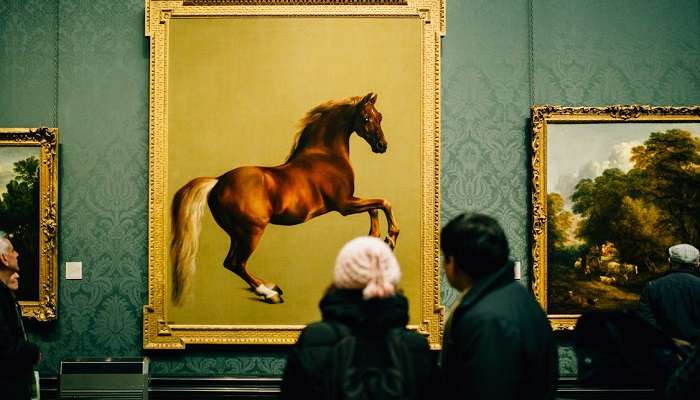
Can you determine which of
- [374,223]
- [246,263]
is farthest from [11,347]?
[374,223]

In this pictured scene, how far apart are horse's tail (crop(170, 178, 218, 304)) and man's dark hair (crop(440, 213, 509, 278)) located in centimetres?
240

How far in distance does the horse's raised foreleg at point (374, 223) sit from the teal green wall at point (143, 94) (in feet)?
1.61

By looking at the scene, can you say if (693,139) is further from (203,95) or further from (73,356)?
(73,356)

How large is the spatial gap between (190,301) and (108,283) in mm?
570

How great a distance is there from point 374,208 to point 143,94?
1.70m

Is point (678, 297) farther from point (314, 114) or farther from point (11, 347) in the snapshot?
A: point (11, 347)

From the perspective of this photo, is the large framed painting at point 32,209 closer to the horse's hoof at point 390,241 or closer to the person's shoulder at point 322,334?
the horse's hoof at point 390,241

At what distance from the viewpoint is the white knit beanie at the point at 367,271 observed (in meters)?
1.87

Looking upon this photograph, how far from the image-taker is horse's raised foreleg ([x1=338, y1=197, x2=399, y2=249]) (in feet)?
13.3

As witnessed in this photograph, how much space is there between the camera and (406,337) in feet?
6.18

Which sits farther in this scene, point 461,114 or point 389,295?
point 461,114

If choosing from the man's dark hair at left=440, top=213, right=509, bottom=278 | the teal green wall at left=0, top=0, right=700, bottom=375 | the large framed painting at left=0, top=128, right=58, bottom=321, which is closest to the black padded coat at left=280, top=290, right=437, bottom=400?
the man's dark hair at left=440, top=213, right=509, bottom=278

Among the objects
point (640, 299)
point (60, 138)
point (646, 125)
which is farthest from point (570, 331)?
point (60, 138)

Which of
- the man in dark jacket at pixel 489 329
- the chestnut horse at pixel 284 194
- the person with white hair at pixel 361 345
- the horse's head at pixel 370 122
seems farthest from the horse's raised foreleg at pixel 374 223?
the person with white hair at pixel 361 345
